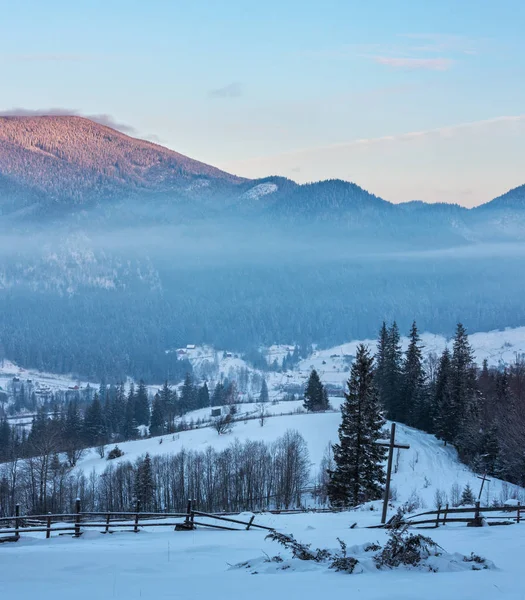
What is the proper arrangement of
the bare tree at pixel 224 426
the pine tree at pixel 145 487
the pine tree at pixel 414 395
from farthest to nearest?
the bare tree at pixel 224 426 < the pine tree at pixel 414 395 < the pine tree at pixel 145 487

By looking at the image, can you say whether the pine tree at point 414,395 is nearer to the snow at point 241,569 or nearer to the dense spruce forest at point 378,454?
the dense spruce forest at point 378,454

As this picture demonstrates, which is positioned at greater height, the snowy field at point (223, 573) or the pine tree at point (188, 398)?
the snowy field at point (223, 573)

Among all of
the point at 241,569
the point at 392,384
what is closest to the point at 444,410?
the point at 392,384

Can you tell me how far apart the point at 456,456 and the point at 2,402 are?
165168mm

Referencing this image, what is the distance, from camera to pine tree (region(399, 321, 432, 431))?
76812 millimetres

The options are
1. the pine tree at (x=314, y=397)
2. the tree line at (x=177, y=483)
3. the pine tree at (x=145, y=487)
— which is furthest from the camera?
the pine tree at (x=314, y=397)

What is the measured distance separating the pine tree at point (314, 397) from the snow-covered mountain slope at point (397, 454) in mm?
5207

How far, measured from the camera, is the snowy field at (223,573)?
12.2 m

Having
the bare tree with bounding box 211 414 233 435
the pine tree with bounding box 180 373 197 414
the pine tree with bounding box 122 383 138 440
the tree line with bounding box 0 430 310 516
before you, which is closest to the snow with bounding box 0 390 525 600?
the tree line with bounding box 0 430 310 516

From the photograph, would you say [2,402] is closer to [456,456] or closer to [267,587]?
[456,456]

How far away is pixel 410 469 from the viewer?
58.4m

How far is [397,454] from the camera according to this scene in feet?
196

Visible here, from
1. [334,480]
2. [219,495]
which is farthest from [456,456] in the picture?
[334,480]

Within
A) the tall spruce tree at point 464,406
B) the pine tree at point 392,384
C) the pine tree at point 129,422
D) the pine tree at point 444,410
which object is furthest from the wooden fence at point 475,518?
the pine tree at point 129,422
